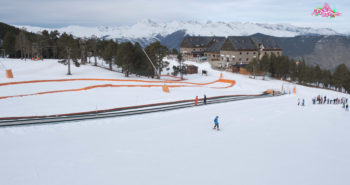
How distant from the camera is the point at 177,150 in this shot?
16.2 meters

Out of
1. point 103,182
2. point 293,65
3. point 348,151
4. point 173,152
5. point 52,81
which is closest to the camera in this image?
point 103,182

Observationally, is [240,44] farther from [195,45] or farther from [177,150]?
[177,150]

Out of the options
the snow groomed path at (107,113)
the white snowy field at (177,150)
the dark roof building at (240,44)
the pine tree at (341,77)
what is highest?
the dark roof building at (240,44)

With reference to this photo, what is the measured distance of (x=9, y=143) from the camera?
16.7m

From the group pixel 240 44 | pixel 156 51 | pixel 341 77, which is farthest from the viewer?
pixel 240 44

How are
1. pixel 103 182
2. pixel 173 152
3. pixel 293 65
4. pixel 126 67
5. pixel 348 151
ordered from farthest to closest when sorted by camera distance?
pixel 293 65
pixel 126 67
pixel 348 151
pixel 173 152
pixel 103 182

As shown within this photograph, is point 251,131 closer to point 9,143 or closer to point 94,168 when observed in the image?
point 94,168

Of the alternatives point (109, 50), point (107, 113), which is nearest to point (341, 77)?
point (109, 50)

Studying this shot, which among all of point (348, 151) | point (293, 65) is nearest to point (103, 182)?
point (348, 151)

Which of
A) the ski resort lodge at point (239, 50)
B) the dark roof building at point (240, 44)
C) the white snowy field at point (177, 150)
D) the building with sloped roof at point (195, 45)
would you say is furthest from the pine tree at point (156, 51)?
the building with sloped roof at point (195, 45)

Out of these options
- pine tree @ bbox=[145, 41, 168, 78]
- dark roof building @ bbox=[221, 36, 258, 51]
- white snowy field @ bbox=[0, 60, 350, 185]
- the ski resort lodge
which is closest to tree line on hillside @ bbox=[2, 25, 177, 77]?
pine tree @ bbox=[145, 41, 168, 78]

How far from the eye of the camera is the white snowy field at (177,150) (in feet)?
41.7

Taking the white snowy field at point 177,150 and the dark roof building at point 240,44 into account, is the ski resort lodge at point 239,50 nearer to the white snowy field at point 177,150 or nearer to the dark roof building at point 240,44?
the dark roof building at point 240,44

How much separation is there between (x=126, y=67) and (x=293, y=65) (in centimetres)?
5427
